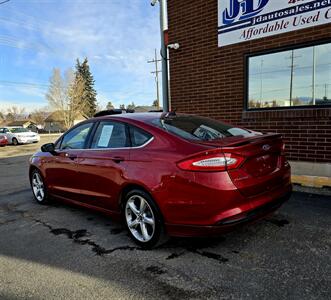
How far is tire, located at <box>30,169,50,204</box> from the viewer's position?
5.80 m

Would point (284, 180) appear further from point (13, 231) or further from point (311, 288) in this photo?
point (13, 231)

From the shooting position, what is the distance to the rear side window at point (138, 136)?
Result: 12.4 ft

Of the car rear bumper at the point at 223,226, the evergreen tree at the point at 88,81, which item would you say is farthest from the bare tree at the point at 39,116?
the car rear bumper at the point at 223,226

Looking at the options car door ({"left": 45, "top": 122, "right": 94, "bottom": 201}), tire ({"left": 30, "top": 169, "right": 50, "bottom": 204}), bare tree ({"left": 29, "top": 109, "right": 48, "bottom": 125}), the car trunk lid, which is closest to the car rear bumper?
the car trunk lid

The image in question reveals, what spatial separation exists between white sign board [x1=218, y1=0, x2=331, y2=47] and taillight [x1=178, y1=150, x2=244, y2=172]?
4.48m

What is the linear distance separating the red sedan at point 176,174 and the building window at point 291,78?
321 centimetres

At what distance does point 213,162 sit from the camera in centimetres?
317

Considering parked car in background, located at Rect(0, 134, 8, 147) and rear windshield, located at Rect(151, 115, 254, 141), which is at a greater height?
rear windshield, located at Rect(151, 115, 254, 141)

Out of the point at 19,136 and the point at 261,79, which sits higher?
the point at 261,79

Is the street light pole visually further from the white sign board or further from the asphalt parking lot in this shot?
the asphalt parking lot

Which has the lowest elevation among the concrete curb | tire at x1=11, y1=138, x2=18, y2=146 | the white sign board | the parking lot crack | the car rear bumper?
tire at x1=11, y1=138, x2=18, y2=146

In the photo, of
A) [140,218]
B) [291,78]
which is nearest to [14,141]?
[291,78]

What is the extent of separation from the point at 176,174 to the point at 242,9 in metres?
5.36

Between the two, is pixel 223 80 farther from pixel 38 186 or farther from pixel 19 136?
pixel 19 136
